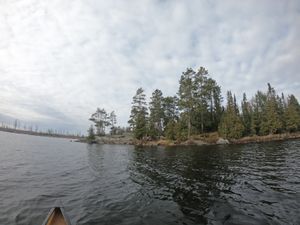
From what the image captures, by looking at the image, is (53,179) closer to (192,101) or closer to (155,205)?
(155,205)

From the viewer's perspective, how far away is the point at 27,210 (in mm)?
7672

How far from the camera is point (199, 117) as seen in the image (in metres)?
58.5

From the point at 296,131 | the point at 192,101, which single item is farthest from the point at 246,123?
the point at 192,101

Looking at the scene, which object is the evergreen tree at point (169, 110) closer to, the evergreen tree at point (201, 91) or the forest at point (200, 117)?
the forest at point (200, 117)

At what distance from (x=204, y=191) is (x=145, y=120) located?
55404 mm

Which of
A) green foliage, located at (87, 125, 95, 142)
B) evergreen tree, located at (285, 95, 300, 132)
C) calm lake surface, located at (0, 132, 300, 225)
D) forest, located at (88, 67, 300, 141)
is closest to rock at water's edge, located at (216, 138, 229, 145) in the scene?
forest, located at (88, 67, 300, 141)

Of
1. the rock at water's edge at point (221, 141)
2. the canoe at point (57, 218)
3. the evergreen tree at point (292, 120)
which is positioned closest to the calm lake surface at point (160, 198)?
the canoe at point (57, 218)

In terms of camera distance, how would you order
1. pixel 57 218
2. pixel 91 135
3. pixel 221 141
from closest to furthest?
pixel 57 218
pixel 221 141
pixel 91 135

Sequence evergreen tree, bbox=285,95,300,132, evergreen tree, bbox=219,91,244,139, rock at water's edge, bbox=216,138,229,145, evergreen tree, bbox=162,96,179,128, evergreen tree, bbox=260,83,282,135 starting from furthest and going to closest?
evergreen tree, bbox=162,96,179,128, evergreen tree, bbox=285,95,300,132, evergreen tree, bbox=260,83,282,135, evergreen tree, bbox=219,91,244,139, rock at water's edge, bbox=216,138,229,145

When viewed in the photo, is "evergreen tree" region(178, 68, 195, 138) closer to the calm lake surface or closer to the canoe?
the calm lake surface

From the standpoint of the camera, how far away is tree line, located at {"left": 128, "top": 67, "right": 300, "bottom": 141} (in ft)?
176

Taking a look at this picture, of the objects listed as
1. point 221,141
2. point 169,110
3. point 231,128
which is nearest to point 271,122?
point 231,128

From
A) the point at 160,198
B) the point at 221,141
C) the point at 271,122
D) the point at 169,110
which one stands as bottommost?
the point at 160,198

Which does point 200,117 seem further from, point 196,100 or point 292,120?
point 292,120
